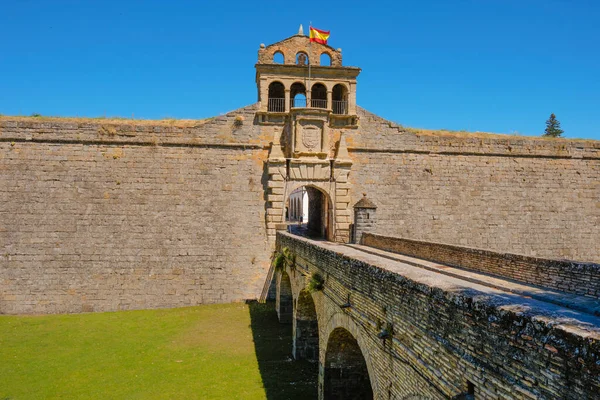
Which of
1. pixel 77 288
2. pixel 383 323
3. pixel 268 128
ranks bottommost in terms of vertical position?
pixel 77 288

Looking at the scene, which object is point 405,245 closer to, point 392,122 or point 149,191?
point 392,122

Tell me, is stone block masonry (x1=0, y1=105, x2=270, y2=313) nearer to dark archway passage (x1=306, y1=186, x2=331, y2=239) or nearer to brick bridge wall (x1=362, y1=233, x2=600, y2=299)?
dark archway passage (x1=306, y1=186, x2=331, y2=239)

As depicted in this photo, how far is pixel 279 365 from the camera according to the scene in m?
12.0

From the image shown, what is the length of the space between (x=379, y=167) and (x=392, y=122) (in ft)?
7.47

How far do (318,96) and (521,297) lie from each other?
17.9m

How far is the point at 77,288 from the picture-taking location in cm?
1731

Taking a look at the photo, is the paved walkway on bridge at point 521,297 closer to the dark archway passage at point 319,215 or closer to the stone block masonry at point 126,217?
the stone block masonry at point 126,217

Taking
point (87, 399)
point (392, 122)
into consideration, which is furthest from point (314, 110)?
point (87, 399)

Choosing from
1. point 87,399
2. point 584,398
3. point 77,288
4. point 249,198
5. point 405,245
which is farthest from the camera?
point 249,198

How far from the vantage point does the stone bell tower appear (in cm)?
1900

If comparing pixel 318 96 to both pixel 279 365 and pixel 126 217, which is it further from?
pixel 279 365

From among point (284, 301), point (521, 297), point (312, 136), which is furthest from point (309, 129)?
point (521, 297)

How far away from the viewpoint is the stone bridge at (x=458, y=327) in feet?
9.96

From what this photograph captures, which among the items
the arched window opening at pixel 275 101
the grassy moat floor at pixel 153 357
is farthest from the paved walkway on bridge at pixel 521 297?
the arched window opening at pixel 275 101
